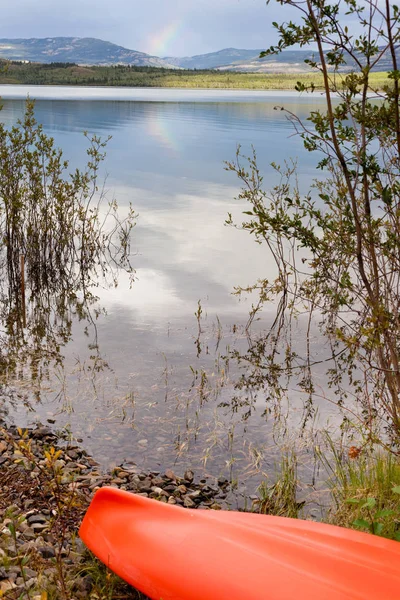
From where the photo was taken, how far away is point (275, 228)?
13.4ft

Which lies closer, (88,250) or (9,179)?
(9,179)

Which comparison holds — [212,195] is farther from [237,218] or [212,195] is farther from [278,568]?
[278,568]

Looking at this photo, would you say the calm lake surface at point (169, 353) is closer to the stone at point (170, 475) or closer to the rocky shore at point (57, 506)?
the stone at point (170, 475)

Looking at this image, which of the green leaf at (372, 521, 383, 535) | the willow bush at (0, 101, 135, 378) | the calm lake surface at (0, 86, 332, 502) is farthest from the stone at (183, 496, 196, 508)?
the willow bush at (0, 101, 135, 378)

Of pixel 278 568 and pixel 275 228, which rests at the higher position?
pixel 275 228

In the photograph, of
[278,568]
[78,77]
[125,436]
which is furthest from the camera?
[78,77]

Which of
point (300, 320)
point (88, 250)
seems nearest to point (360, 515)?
point (300, 320)

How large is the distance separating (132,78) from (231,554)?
8538cm

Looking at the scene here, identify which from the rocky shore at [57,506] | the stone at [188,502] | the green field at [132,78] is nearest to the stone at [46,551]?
the rocky shore at [57,506]

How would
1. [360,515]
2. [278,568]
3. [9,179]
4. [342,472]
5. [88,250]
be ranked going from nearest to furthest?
[278,568] < [360,515] < [342,472] < [9,179] < [88,250]

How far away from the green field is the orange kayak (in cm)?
7733

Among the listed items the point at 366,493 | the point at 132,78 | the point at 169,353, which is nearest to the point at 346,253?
the point at 366,493

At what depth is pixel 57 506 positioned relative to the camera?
11.7 feet

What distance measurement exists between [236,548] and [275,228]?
1.88 metres
